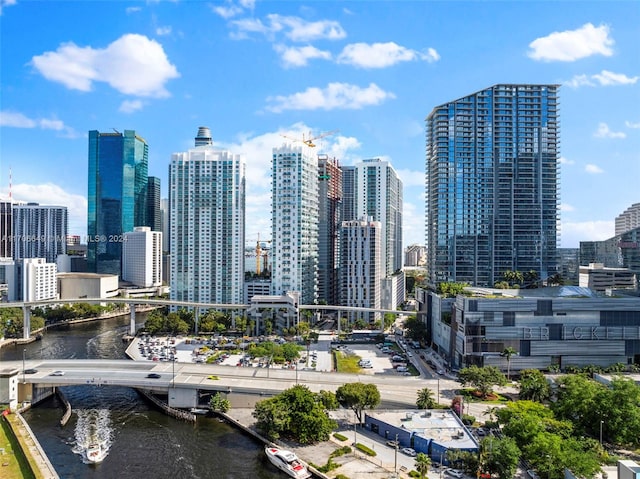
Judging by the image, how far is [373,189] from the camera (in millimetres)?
122062

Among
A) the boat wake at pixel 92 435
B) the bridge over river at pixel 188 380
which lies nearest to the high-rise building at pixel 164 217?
the bridge over river at pixel 188 380

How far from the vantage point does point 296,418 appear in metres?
34.7

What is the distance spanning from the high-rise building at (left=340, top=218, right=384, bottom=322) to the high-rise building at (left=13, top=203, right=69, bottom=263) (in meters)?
93.4

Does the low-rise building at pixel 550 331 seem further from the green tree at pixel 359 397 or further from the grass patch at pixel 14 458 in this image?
the grass patch at pixel 14 458

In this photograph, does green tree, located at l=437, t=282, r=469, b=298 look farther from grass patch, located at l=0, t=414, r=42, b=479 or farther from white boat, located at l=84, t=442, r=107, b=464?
grass patch, located at l=0, t=414, r=42, b=479

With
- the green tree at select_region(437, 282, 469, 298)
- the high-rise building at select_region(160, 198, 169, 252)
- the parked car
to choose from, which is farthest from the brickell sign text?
the high-rise building at select_region(160, 198, 169, 252)

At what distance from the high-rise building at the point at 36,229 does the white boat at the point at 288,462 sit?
126924 mm

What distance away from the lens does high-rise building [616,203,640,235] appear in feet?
401

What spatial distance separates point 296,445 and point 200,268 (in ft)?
194

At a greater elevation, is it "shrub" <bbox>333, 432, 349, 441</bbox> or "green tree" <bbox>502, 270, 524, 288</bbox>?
"green tree" <bbox>502, 270, 524, 288</bbox>

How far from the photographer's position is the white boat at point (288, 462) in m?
30.0

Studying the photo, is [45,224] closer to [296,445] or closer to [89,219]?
[89,219]

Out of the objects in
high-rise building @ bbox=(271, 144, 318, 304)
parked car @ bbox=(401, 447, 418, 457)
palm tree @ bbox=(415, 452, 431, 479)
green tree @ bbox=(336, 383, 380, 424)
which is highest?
high-rise building @ bbox=(271, 144, 318, 304)

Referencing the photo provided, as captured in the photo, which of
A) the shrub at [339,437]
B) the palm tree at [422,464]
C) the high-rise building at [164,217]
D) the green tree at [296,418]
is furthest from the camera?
the high-rise building at [164,217]
